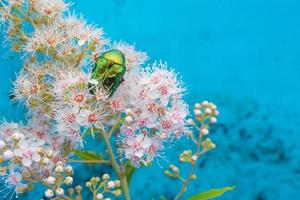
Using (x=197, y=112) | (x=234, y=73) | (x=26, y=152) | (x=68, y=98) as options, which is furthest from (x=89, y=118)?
(x=234, y=73)

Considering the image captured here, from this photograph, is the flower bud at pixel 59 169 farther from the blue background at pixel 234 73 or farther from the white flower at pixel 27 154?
the blue background at pixel 234 73

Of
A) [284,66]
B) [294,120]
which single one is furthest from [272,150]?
[284,66]

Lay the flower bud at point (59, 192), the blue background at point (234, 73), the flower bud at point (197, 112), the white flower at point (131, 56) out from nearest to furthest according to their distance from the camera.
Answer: the flower bud at point (59, 192) → the flower bud at point (197, 112) → the white flower at point (131, 56) → the blue background at point (234, 73)

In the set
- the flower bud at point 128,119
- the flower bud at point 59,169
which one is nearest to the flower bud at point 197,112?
the flower bud at point 128,119

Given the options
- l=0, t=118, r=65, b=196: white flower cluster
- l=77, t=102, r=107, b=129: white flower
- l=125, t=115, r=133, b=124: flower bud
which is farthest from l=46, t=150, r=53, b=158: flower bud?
l=125, t=115, r=133, b=124: flower bud

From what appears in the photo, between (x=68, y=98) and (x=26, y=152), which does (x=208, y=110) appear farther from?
(x=26, y=152)

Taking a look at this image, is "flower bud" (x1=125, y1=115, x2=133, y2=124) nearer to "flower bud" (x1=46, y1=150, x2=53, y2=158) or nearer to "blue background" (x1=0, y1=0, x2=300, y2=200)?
"flower bud" (x1=46, y1=150, x2=53, y2=158)
